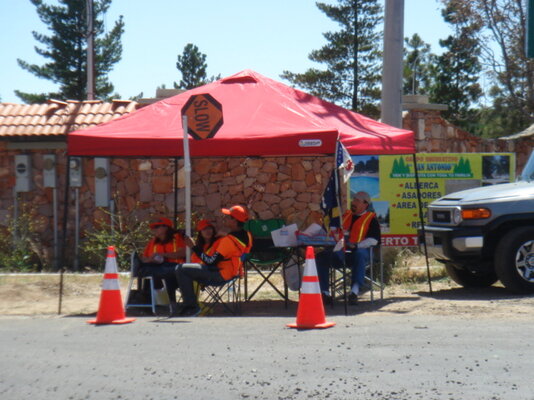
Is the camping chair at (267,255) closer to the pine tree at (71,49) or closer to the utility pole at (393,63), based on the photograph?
the utility pole at (393,63)

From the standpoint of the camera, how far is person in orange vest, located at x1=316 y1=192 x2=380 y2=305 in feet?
34.1

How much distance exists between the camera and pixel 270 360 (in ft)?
23.0

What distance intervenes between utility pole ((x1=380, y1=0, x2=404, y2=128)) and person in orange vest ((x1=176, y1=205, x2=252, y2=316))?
4.48 m

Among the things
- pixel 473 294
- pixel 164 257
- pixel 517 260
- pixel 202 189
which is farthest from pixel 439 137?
pixel 164 257

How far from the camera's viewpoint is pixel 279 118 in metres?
10.3

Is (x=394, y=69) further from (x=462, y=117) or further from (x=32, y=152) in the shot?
(x=462, y=117)

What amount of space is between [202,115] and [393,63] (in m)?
4.28

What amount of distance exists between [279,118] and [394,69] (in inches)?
149

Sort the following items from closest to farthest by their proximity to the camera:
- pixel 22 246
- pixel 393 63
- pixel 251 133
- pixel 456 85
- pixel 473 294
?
pixel 251 133 → pixel 473 294 → pixel 393 63 → pixel 22 246 → pixel 456 85

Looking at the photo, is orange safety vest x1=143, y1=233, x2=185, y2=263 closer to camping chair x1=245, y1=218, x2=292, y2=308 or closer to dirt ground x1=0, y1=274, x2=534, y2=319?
dirt ground x1=0, y1=274, x2=534, y2=319

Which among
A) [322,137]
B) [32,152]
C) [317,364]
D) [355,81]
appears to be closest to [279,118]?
[322,137]

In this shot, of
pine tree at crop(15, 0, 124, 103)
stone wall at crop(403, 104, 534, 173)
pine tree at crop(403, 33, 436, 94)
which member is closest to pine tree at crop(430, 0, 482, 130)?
pine tree at crop(403, 33, 436, 94)

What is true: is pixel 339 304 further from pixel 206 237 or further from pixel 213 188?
pixel 213 188

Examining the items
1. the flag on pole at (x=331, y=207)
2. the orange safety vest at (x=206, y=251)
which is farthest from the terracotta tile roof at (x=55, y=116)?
the orange safety vest at (x=206, y=251)
